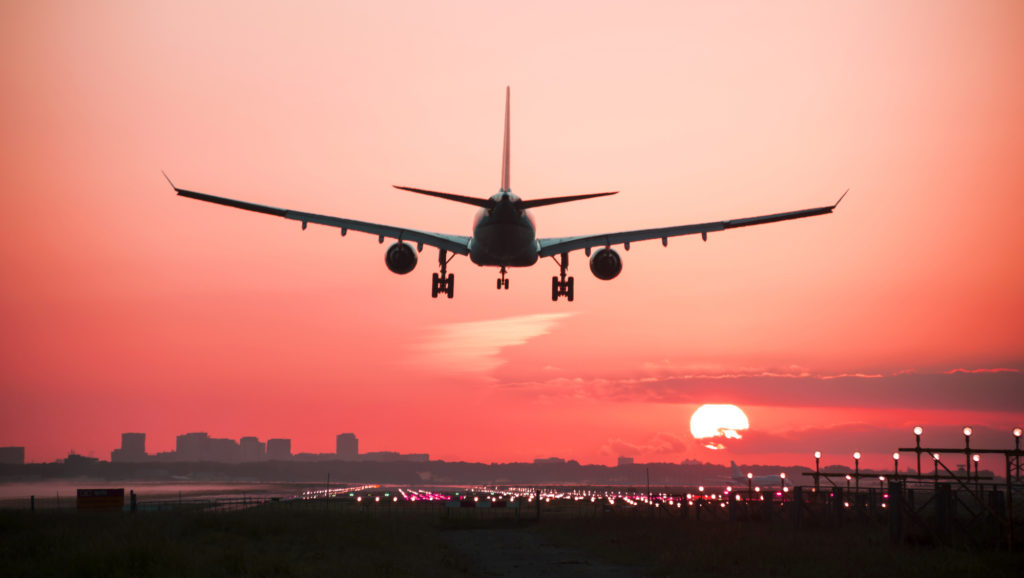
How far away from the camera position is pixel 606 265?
1674 inches

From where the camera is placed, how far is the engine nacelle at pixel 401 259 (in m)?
41.4

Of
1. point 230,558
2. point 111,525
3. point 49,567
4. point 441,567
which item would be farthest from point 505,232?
point 111,525

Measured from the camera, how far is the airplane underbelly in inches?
1513

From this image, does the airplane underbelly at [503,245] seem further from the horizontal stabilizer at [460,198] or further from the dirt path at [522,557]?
the dirt path at [522,557]

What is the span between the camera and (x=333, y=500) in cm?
10700

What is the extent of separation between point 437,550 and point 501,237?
19.8 meters

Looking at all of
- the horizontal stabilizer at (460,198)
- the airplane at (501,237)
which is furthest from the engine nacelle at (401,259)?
the horizontal stabilizer at (460,198)

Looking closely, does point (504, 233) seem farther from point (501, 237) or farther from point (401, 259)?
point (401, 259)

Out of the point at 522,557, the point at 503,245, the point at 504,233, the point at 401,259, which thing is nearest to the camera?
the point at 504,233

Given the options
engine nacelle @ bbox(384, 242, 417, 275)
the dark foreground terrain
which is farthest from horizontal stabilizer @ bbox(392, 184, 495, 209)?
the dark foreground terrain

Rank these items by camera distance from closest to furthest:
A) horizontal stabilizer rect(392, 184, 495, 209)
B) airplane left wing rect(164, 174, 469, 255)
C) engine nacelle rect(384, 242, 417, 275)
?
horizontal stabilizer rect(392, 184, 495, 209)
airplane left wing rect(164, 174, 469, 255)
engine nacelle rect(384, 242, 417, 275)

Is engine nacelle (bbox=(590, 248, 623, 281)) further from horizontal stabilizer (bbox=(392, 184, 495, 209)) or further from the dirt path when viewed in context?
the dirt path

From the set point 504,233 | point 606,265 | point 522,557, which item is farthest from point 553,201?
point 522,557

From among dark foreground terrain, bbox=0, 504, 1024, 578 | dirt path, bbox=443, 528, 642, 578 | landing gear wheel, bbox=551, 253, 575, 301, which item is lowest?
dirt path, bbox=443, 528, 642, 578
